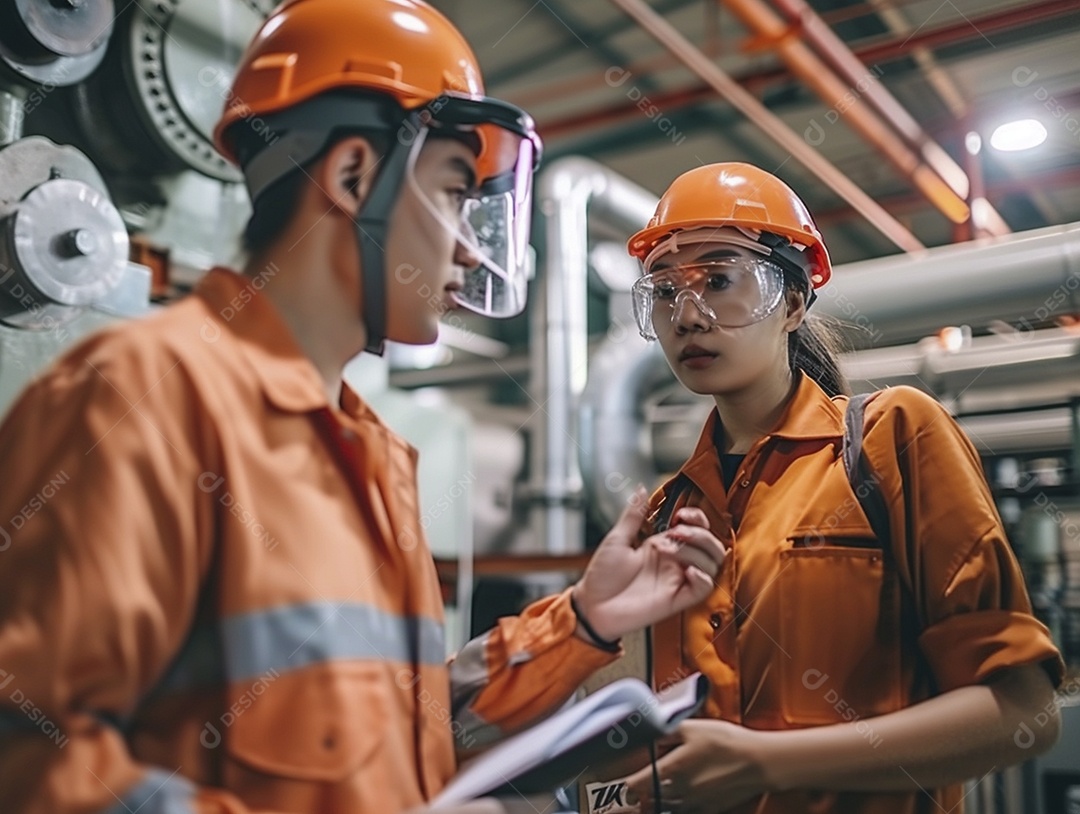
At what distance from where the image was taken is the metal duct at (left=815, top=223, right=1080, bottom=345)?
3.11 metres

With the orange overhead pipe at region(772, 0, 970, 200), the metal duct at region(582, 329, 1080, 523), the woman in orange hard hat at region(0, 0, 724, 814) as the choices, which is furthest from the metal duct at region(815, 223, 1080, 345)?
the woman in orange hard hat at region(0, 0, 724, 814)

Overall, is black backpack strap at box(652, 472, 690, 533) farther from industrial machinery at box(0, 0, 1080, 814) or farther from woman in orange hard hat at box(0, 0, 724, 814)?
industrial machinery at box(0, 0, 1080, 814)

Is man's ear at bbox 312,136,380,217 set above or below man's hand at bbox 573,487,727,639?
above

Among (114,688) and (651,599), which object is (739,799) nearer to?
(651,599)

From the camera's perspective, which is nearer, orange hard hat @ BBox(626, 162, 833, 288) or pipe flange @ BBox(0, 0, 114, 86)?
orange hard hat @ BBox(626, 162, 833, 288)

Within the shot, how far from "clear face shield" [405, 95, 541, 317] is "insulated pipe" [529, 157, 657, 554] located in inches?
117

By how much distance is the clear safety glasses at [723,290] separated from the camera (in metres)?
1.49

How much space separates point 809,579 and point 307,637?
2.49 feet

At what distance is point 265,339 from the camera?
3.24ft

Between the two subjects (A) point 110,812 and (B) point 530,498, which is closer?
(A) point 110,812

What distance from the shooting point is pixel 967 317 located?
3289mm

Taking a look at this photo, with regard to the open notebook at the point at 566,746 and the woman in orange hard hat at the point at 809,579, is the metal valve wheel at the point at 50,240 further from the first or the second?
the open notebook at the point at 566,746

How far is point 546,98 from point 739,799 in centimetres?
377

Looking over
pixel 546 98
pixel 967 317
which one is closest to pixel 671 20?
pixel 546 98
